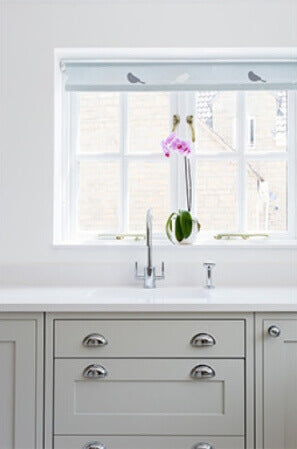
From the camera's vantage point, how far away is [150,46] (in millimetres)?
2508

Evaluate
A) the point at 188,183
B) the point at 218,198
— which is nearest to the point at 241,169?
the point at 218,198

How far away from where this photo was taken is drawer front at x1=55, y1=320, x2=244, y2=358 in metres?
1.90

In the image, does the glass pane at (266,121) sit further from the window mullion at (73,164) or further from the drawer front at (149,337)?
the drawer front at (149,337)

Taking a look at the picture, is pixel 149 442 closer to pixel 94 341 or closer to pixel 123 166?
pixel 94 341

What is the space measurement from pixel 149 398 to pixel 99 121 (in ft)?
4.91

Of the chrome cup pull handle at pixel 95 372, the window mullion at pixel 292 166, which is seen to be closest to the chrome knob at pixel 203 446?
the chrome cup pull handle at pixel 95 372

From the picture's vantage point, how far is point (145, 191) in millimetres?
2672

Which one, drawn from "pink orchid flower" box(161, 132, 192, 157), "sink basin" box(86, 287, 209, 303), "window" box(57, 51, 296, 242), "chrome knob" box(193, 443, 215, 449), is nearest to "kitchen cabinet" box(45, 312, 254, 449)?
"chrome knob" box(193, 443, 215, 449)

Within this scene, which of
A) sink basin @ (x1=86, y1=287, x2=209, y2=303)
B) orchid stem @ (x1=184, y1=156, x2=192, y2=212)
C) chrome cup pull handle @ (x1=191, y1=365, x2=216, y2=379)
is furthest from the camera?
orchid stem @ (x1=184, y1=156, x2=192, y2=212)

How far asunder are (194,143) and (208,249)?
1.96ft

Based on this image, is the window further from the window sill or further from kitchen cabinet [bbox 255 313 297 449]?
kitchen cabinet [bbox 255 313 297 449]

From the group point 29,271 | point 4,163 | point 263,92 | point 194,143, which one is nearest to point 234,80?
point 263,92

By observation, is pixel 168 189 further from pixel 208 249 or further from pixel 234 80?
pixel 234 80

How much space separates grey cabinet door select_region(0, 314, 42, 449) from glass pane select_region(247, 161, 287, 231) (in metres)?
1.34
